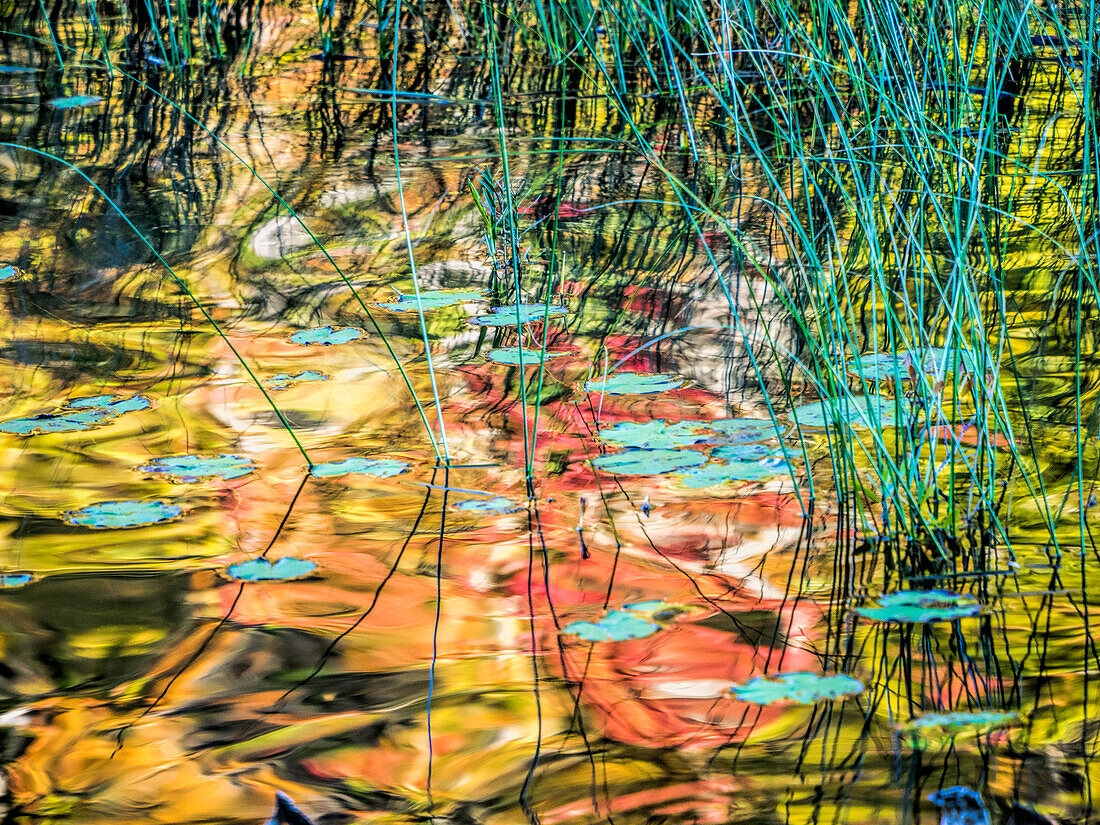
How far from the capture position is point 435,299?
232 cm

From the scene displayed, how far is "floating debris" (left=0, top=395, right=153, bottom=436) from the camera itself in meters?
1.79

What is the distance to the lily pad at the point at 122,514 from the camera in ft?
5.02

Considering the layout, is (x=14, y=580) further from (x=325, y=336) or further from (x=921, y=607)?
(x=921, y=607)

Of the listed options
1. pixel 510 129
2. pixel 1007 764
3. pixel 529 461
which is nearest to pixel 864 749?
pixel 1007 764

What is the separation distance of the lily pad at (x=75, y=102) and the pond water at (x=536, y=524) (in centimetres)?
104

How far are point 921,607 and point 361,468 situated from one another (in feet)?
2.47

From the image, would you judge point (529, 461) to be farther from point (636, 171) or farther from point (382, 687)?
point (636, 171)

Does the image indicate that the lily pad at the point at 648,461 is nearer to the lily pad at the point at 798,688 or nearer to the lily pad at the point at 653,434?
the lily pad at the point at 653,434

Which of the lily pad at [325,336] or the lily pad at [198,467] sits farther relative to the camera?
the lily pad at [325,336]

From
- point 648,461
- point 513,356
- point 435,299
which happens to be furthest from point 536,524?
point 435,299

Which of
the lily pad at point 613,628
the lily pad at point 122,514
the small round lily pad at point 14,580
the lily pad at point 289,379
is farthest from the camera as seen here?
the lily pad at point 289,379

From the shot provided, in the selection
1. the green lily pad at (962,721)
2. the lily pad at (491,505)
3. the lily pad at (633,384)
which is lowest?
the green lily pad at (962,721)

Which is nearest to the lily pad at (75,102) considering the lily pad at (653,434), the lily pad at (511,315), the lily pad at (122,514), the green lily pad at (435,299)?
the green lily pad at (435,299)

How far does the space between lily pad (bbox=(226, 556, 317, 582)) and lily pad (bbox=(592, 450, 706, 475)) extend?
43cm
